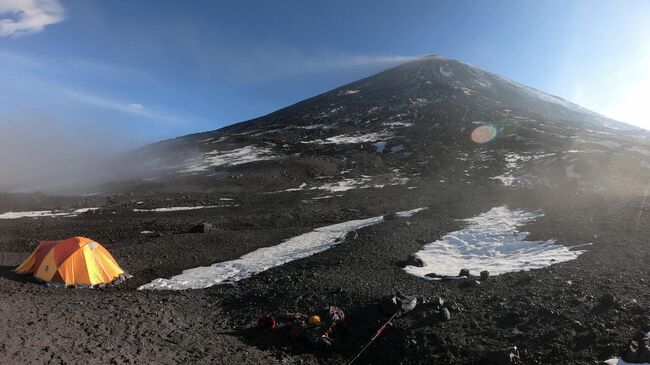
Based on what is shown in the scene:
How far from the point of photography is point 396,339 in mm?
9680

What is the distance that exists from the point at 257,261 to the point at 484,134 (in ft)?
196

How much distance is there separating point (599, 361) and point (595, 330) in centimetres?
101

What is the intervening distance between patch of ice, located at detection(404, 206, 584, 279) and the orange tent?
11550 millimetres

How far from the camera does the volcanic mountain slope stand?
43781mm

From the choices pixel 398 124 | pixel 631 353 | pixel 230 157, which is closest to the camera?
pixel 631 353

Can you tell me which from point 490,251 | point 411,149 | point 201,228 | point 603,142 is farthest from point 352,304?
point 603,142

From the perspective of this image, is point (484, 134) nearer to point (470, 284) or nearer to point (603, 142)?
point (603, 142)

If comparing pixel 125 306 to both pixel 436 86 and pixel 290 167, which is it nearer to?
pixel 290 167

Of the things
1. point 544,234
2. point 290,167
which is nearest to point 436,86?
point 290,167

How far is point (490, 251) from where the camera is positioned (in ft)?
58.6

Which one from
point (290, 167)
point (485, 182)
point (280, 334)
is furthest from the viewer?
point (290, 167)

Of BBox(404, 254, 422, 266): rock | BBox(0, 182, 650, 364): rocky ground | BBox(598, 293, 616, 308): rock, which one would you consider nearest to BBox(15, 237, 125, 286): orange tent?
BBox(0, 182, 650, 364): rocky ground

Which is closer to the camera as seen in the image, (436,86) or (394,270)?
(394,270)

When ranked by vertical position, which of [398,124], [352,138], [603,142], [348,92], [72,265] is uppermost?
[348,92]
